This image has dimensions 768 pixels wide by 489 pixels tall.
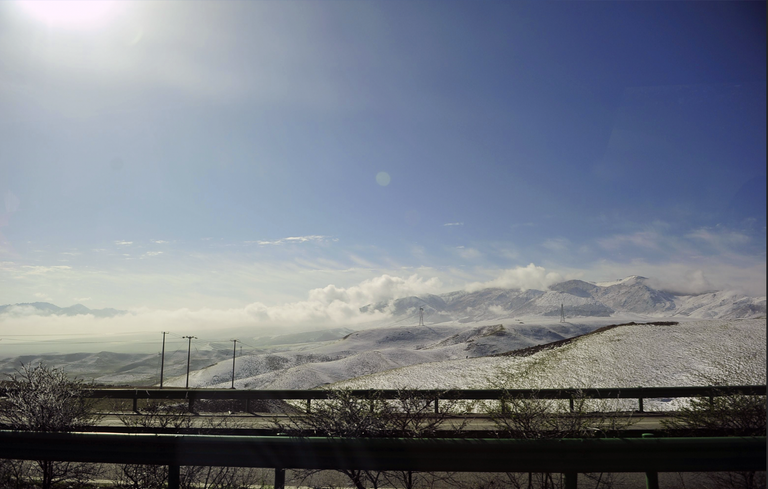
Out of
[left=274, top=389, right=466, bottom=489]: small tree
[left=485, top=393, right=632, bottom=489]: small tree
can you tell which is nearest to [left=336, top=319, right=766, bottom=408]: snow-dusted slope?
[left=485, top=393, right=632, bottom=489]: small tree

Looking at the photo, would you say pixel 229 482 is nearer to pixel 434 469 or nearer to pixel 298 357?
pixel 434 469

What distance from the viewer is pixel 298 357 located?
92688 mm

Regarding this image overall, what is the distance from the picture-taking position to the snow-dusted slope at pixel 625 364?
97.4 ft

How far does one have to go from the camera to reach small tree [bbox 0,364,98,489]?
14.4 ft

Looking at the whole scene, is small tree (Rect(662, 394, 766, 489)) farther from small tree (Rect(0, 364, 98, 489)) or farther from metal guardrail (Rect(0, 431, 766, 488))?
small tree (Rect(0, 364, 98, 489))

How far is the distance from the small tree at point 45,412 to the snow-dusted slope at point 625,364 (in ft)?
71.9

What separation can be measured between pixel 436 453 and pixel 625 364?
37.5 metres

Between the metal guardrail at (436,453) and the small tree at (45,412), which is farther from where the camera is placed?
the small tree at (45,412)

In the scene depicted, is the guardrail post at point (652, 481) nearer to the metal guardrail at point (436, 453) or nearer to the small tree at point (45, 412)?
the metal guardrail at point (436, 453)

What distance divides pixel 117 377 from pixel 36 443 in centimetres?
18816

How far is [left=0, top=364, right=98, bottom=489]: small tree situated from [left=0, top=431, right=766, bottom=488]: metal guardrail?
1177mm

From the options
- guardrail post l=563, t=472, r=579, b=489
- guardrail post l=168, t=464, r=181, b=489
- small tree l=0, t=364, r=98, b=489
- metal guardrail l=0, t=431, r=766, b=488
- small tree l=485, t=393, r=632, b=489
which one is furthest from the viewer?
small tree l=0, t=364, r=98, b=489

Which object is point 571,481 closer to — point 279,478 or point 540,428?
point 540,428

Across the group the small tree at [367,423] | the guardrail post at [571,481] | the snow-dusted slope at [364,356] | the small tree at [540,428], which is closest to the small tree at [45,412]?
the small tree at [367,423]
